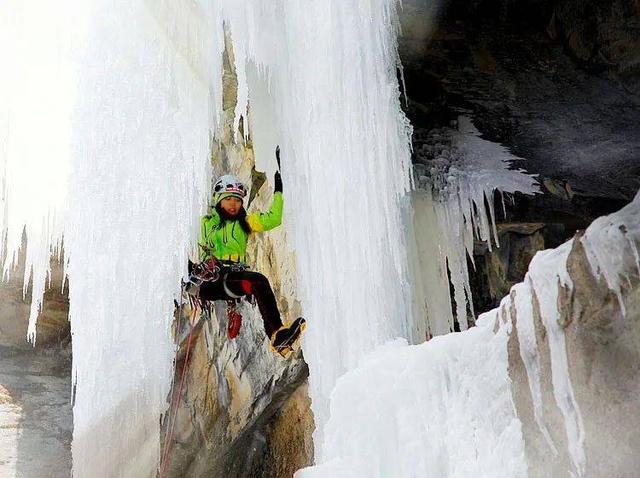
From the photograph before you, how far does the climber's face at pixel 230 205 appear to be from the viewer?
5.59 m

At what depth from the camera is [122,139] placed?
25.3ft

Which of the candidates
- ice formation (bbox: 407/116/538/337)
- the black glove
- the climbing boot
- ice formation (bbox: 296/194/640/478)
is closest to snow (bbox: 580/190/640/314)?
ice formation (bbox: 296/194/640/478)

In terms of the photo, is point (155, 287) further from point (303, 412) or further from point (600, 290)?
point (600, 290)

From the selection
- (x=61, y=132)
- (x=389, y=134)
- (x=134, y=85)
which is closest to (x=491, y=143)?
(x=389, y=134)

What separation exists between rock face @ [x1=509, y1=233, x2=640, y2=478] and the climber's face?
3.64m

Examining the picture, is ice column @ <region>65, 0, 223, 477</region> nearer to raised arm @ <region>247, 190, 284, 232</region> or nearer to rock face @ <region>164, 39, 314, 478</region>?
rock face @ <region>164, 39, 314, 478</region>

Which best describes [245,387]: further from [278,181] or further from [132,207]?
[278,181]

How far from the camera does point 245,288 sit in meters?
5.55

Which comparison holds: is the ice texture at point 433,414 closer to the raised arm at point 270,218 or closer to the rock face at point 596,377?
the rock face at point 596,377

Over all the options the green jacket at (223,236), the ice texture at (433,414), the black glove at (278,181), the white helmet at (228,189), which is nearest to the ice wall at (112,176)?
the white helmet at (228,189)

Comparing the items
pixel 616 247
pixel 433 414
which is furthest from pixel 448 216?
pixel 616 247

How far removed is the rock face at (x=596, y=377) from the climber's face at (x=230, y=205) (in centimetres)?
364

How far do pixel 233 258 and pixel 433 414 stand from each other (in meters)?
→ 3.00

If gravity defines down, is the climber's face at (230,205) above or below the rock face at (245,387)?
above
